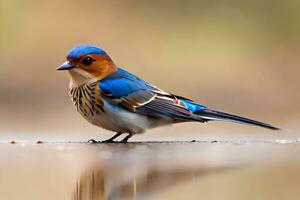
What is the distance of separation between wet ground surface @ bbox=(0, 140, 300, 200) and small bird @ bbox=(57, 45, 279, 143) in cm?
106

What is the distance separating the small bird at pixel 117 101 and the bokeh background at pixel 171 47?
708 centimetres

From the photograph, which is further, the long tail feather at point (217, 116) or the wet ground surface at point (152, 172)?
the long tail feather at point (217, 116)

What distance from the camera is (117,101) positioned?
25.4 ft

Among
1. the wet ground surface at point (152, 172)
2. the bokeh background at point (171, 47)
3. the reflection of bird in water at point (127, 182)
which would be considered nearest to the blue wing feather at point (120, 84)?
the wet ground surface at point (152, 172)

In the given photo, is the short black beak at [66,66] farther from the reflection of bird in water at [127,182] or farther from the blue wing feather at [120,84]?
the reflection of bird in water at [127,182]

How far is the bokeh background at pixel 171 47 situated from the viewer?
1652 cm

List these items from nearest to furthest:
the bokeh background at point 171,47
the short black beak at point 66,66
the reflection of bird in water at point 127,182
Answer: the reflection of bird in water at point 127,182
the short black beak at point 66,66
the bokeh background at point 171,47

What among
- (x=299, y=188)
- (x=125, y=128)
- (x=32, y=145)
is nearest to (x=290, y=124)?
(x=125, y=128)

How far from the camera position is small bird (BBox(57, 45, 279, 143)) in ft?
24.8

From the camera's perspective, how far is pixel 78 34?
18266 mm

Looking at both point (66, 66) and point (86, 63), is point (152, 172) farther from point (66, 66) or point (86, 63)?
point (86, 63)

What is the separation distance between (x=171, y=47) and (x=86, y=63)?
1060 cm

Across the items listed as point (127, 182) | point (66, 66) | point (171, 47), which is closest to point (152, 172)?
point (127, 182)

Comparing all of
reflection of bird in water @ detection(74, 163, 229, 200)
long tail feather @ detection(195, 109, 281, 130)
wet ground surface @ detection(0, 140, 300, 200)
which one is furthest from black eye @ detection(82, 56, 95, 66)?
reflection of bird in water @ detection(74, 163, 229, 200)
